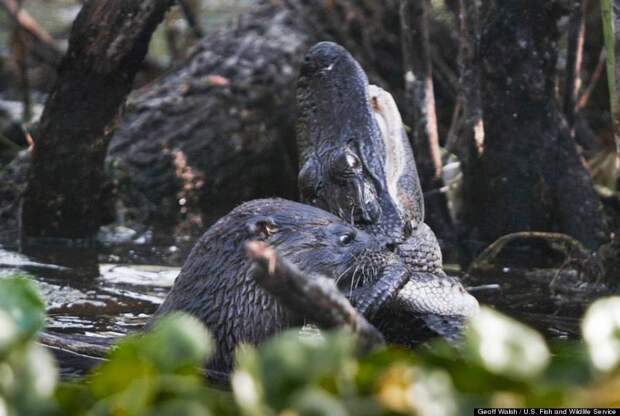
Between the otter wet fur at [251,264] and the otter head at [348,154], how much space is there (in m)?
0.72

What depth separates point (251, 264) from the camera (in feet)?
11.6

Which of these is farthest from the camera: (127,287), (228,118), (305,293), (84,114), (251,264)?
(228,118)

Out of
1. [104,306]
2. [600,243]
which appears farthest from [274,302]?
[600,243]

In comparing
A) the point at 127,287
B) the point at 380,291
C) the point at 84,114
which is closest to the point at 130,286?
the point at 127,287

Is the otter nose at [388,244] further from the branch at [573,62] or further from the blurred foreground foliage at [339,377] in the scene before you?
the branch at [573,62]

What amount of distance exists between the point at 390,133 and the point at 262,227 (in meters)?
1.47

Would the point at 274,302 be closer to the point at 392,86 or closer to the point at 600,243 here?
the point at 600,243

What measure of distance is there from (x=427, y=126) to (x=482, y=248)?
708mm

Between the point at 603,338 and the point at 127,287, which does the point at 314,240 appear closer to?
the point at 603,338

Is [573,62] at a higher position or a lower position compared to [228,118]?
higher

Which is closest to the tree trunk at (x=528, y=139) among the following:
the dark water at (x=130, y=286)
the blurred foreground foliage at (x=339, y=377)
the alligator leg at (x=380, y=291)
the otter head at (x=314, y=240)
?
the dark water at (x=130, y=286)

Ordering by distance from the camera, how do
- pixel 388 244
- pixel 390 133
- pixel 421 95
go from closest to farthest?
pixel 388 244 → pixel 390 133 → pixel 421 95

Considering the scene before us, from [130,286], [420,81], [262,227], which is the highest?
[262,227]

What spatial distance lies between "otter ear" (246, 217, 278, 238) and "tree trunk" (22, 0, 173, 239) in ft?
7.50
